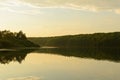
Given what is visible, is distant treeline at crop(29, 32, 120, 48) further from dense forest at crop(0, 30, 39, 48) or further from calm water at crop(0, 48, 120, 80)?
calm water at crop(0, 48, 120, 80)

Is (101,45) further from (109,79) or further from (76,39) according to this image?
(109,79)

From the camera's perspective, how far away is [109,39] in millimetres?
145875

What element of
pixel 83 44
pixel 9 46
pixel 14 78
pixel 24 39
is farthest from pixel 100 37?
pixel 14 78

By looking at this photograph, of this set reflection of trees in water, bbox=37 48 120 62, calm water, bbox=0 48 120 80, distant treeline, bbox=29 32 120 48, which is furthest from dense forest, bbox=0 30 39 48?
calm water, bbox=0 48 120 80

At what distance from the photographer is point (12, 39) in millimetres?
116438

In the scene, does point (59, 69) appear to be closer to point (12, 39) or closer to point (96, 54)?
point (96, 54)

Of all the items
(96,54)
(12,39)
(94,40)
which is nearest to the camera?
(96,54)

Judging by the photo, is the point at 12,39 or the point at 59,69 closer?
the point at 59,69

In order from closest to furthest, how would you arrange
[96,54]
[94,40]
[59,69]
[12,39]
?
[59,69]
[96,54]
[12,39]
[94,40]

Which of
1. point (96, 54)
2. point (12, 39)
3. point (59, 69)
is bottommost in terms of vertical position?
point (96, 54)

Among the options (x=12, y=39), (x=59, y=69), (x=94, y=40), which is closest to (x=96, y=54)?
(x=59, y=69)

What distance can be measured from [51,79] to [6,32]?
99.2 meters

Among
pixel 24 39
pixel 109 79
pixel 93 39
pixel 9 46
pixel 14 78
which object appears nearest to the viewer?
pixel 109 79

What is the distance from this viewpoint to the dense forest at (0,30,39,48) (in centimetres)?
9997
